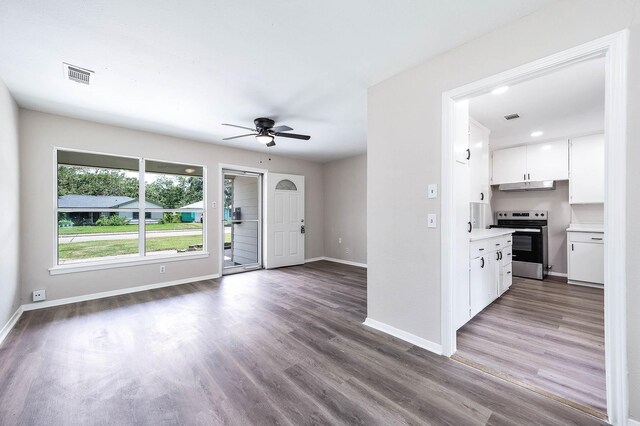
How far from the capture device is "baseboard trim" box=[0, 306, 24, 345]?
2529mm

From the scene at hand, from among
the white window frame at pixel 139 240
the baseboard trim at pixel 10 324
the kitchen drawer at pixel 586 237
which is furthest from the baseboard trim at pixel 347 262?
the baseboard trim at pixel 10 324

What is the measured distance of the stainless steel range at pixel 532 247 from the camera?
4.40 metres

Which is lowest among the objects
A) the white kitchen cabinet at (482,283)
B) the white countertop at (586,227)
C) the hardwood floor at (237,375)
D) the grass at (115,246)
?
the hardwood floor at (237,375)

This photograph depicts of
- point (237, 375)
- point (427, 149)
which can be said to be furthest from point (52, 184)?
point (427, 149)

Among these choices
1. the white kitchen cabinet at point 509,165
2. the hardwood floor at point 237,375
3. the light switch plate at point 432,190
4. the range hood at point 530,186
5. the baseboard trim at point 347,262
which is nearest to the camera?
the hardwood floor at point 237,375

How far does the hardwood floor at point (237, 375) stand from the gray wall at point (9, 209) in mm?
363

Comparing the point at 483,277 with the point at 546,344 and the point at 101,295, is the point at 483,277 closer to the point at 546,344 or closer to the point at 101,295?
the point at 546,344

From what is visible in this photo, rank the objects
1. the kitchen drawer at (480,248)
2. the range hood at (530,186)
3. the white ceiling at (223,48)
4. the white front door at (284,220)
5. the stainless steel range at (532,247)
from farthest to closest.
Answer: the white front door at (284,220), the range hood at (530,186), the stainless steel range at (532,247), the kitchen drawer at (480,248), the white ceiling at (223,48)

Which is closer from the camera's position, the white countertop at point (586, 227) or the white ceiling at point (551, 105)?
the white ceiling at point (551, 105)

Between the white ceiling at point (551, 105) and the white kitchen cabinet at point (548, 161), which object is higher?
the white ceiling at point (551, 105)

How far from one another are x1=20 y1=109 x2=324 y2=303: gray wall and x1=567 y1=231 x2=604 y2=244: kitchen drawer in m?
6.04

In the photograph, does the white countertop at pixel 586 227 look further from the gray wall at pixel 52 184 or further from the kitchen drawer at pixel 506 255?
the gray wall at pixel 52 184

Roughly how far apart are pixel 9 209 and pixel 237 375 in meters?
3.15

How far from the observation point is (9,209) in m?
2.83
